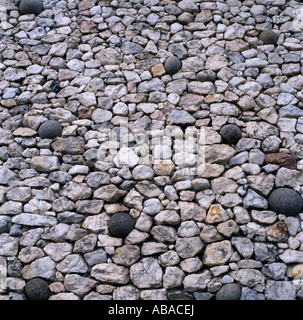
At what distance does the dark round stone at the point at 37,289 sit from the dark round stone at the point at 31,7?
3603 millimetres

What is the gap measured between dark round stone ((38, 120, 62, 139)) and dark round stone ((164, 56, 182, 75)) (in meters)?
1.44

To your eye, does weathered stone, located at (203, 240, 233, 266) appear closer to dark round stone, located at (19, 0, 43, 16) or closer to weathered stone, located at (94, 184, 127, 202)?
weathered stone, located at (94, 184, 127, 202)

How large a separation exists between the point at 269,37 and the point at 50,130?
2833mm

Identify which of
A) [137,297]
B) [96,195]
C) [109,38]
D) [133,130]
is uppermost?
[109,38]

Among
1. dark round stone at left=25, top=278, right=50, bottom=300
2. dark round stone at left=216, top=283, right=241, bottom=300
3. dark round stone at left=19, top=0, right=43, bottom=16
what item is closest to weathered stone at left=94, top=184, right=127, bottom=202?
dark round stone at left=25, top=278, right=50, bottom=300

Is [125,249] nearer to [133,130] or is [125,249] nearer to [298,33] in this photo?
[133,130]

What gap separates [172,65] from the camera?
4.73 metres

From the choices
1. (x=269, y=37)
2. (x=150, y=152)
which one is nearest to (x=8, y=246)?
(x=150, y=152)

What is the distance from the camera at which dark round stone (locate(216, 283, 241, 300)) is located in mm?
3546

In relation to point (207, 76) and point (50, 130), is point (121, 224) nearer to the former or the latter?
point (50, 130)

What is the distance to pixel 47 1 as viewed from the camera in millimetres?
5570

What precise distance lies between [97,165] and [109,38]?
181 centimetres

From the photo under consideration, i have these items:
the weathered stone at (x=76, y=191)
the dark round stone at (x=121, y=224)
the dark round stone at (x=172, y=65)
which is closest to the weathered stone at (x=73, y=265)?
the dark round stone at (x=121, y=224)

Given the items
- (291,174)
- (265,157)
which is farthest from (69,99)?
(291,174)
